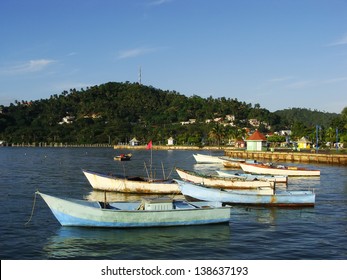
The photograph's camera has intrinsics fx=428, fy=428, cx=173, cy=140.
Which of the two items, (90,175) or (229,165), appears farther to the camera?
(229,165)

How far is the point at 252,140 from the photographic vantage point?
113 m

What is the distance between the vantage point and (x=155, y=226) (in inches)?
1008

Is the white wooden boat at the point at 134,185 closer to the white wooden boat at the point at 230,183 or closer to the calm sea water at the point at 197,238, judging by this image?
the white wooden boat at the point at 230,183

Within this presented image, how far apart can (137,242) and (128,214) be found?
2.49 metres

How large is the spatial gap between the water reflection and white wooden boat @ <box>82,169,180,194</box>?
13.4 m

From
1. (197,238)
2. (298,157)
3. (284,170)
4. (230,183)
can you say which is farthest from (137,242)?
(298,157)

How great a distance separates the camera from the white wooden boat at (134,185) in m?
39.7

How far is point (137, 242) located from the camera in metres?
23.0

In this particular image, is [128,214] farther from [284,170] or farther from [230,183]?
[284,170]

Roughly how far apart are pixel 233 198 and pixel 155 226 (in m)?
9.29

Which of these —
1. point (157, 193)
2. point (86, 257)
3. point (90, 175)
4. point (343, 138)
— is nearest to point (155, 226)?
point (86, 257)
